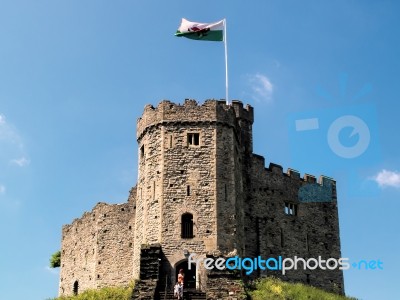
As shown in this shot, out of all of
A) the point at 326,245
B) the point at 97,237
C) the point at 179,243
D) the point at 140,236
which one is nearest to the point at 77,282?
the point at 97,237

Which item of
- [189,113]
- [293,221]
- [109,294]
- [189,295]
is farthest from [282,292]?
[189,113]

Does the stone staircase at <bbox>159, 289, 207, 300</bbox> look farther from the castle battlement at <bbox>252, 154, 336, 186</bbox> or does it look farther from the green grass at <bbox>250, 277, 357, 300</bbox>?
the castle battlement at <bbox>252, 154, 336, 186</bbox>

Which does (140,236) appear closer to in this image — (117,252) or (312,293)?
(117,252)

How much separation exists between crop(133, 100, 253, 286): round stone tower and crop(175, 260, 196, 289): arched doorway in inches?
8.1

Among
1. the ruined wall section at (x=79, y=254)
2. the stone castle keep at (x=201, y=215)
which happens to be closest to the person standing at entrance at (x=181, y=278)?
the stone castle keep at (x=201, y=215)

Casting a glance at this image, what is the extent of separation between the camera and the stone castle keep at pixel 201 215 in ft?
115

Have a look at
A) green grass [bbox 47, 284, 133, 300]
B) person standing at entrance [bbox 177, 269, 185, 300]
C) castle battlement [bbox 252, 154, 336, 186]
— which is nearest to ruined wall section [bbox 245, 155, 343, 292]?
castle battlement [bbox 252, 154, 336, 186]

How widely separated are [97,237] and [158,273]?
11270 mm

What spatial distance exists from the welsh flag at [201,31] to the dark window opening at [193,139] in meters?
6.05

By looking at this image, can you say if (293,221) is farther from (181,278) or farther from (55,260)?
(55,260)

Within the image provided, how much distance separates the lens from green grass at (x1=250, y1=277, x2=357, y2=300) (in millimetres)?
34706

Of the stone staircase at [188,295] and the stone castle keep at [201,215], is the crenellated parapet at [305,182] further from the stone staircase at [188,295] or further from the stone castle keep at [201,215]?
the stone staircase at [188,295]

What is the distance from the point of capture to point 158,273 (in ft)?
108

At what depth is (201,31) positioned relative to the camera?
40281mm
